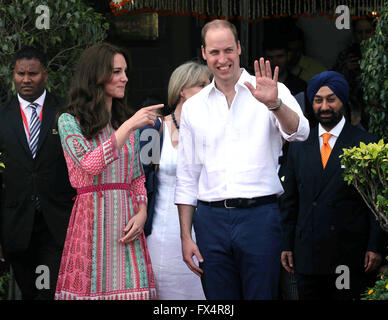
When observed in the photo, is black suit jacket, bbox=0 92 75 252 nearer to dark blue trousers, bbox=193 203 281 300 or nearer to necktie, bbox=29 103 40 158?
necktie, bbox=29 103 40 158

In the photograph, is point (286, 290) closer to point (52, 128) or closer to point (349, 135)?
point (349, 135)

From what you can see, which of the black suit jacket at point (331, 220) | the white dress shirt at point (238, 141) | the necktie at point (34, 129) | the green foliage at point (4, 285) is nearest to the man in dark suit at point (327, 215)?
the black suit jacket at point (331, 220)

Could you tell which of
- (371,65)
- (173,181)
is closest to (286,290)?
(173,181)

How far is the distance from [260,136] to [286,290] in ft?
6.87

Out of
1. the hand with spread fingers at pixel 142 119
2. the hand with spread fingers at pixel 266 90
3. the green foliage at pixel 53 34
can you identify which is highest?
the green foliage at pixel 53 34

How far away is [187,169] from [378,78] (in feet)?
6.63

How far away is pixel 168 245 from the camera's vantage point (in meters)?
5.94

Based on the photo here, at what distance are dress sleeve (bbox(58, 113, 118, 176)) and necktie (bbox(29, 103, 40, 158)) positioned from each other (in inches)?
44.9

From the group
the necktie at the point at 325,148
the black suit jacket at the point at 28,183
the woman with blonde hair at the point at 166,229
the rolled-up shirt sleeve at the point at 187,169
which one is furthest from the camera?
the black suit jacket at the point at 28,183

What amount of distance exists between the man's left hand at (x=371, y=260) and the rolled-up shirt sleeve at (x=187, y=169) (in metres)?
1.45

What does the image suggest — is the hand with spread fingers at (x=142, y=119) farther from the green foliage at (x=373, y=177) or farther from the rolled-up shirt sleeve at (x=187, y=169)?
the green foliage at (x=373, y=177)

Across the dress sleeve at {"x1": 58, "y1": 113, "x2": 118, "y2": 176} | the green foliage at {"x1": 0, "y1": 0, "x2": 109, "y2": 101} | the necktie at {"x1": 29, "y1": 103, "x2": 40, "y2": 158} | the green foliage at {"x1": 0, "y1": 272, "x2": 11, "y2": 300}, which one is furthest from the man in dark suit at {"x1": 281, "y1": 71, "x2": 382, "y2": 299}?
the green foliage at {"x1": 0, "y1": 272, "x2": 11, "y2": 300}

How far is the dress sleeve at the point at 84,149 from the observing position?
196 inches

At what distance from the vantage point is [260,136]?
16.0 ft
